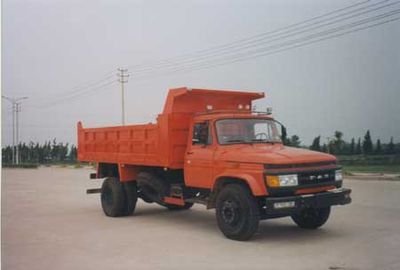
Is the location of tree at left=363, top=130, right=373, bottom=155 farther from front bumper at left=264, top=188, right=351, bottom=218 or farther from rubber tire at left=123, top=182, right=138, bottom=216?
rubber tire at left=123, top=182, right=138, bottom=216

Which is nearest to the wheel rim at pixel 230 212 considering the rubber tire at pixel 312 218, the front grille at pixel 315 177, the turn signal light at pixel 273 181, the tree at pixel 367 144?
the turn signal light at pixel 273 181

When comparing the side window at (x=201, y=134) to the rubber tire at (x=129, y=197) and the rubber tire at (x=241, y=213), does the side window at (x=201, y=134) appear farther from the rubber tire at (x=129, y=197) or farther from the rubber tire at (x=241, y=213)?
the rubber tire at (x=129, y=197)

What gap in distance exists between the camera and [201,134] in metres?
8.00

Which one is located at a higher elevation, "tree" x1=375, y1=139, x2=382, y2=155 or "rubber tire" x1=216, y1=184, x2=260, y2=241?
"tree" x1=375, y1=139, x2=382, y2=155

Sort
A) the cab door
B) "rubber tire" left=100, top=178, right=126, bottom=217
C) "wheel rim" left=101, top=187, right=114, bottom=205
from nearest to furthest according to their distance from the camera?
the cab door, "rubber tire" left=100, top=178, right=126, bottom=217, "wheel rim" left=101, top=187, right=114, bottom=205

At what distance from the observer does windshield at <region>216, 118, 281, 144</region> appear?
7777 mm

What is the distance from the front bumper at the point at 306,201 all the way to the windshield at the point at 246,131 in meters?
1.25

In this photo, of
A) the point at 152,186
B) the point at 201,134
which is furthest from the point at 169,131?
the point at 152,186

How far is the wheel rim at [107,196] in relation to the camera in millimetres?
9834

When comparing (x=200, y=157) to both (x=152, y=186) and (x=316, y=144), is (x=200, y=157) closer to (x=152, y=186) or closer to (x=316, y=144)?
(x=152, y=186)

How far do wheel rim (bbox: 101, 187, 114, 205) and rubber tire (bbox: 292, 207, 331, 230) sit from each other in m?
3.55

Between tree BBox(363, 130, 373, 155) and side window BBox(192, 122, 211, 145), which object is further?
side window BBox(192, 122, 211, 145)

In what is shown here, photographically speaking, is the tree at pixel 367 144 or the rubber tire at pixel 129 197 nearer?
the tree at pixel 367 144

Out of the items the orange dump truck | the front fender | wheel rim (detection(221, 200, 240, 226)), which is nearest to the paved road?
wheel rim (detection(221, 200, 240, 226))
